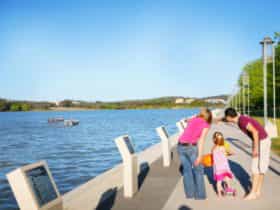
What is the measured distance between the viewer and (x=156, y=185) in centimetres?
841

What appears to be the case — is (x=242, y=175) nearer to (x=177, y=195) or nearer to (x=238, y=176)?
(x=238, y=176)

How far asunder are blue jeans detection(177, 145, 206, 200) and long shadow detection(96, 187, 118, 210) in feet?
4.42

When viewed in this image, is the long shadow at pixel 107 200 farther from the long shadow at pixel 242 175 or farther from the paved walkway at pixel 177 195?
the long shadow at pixel 242 175

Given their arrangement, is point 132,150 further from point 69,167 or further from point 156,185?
point 69,167

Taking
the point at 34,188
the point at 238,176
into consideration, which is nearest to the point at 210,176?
the point at 238,176

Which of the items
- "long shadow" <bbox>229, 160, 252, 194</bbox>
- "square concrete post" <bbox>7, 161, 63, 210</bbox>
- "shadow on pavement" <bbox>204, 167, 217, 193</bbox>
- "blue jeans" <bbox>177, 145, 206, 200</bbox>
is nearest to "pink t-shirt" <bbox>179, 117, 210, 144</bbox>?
"blue jeans" <bbox>177, 145, 206, 200</bbox>

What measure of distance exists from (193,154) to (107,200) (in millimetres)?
1730

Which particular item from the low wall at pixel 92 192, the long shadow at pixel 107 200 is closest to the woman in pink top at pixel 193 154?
the long shadow at pixel 107 200

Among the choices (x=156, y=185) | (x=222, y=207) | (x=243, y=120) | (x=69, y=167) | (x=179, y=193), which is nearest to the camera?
(x=222, y=207)

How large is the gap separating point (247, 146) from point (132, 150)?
980cm

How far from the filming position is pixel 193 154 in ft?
23.5

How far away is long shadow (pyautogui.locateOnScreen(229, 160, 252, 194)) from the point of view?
26.9 feet

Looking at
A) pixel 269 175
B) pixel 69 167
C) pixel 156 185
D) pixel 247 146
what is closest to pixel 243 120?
pixel 156 185

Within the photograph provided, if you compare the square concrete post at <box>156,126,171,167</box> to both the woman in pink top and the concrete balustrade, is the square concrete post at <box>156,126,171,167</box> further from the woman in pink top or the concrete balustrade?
the woman in pink top
